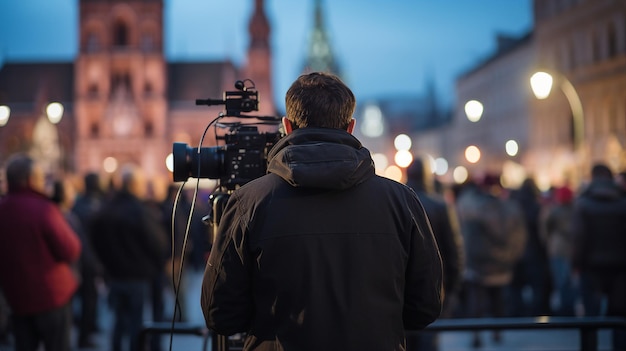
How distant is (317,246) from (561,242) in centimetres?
971

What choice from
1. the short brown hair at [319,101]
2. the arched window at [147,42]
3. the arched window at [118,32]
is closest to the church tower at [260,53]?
the arched window at [147,42]

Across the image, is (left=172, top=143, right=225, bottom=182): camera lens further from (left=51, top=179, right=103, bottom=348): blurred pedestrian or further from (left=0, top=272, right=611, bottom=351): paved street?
(left=0, top=272, right=611, bottom=351): paved street

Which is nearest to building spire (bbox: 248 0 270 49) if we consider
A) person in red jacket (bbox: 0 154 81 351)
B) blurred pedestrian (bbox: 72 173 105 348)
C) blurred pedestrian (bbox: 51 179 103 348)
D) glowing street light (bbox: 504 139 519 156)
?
glowing street light (bbox: 504 139 519 156)

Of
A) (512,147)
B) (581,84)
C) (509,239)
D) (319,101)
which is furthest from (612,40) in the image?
(319,101)

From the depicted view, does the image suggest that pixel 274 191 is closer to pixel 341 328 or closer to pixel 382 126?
pixel 341 328

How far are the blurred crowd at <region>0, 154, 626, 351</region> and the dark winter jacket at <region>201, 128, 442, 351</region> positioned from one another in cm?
214

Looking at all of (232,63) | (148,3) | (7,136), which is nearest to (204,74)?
(232,63)

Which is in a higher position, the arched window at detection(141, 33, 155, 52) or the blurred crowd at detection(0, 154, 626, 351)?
the arched window at detection(141, 33, 155, 52)

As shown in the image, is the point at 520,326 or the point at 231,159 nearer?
the point at 231,159

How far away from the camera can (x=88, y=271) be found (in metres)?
11.8

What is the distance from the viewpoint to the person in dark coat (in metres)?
3.42

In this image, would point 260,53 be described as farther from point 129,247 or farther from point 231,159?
point 231,159

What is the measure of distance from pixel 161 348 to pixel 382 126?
121 m

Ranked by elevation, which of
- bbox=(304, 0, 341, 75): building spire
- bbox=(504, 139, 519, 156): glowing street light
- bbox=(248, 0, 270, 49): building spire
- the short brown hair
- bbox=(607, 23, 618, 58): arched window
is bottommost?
the short brown hair
